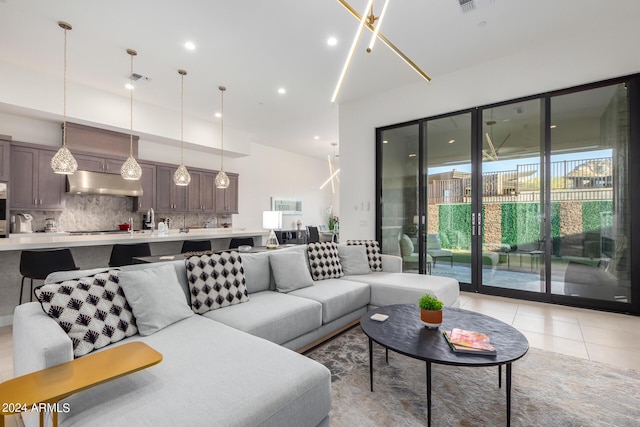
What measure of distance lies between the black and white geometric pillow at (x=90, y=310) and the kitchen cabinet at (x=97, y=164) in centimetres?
463

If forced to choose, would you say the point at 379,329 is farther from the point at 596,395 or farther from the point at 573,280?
the point at 573,280

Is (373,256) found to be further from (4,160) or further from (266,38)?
(4,160)

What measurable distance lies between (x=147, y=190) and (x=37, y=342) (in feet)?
18.0

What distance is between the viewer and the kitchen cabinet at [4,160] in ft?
14.6

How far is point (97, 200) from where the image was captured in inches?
232

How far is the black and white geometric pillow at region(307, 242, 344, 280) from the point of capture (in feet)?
11.4

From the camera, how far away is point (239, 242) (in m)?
4.88

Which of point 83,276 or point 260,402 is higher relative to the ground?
point 83,276

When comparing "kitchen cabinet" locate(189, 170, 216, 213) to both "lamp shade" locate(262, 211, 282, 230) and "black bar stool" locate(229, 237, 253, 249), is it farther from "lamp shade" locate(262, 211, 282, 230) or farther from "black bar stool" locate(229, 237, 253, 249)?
"black bar stool" locate(229, 237, 253, 249)

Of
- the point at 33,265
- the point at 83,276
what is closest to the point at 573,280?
the point at 83,276

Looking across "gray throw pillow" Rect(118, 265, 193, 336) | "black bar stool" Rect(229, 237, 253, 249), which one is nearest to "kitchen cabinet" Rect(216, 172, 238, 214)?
"black bar stool" Rect(229, 237, 253, 249)

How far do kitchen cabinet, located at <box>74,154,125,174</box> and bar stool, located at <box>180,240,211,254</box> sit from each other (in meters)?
2.80

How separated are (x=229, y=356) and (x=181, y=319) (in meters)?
0.73

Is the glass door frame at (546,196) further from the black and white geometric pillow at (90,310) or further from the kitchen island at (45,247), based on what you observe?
the black and white geometric pillow at (90,310)
